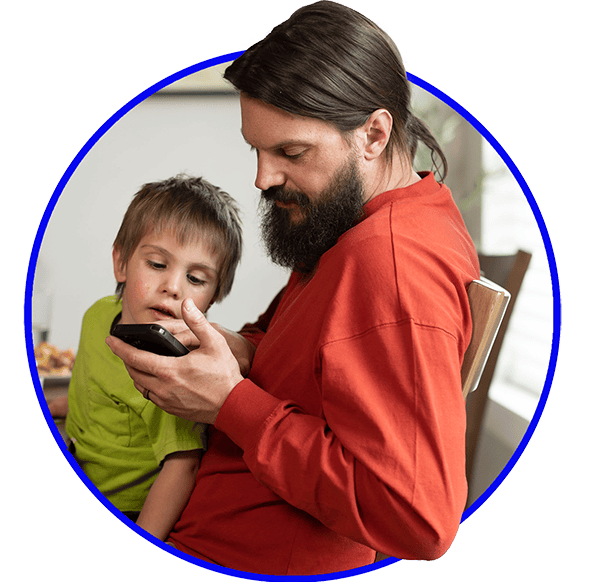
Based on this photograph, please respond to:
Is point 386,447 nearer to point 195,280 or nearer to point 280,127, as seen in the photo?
point 280,127

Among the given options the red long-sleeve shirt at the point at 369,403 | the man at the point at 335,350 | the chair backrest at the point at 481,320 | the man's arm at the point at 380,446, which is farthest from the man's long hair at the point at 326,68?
the man's arm at the point at 380,446

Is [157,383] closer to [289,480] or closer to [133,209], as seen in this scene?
[289,480]

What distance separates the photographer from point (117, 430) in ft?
5.24

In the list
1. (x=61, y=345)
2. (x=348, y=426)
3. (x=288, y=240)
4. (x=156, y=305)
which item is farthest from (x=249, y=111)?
(x=61, y=345)

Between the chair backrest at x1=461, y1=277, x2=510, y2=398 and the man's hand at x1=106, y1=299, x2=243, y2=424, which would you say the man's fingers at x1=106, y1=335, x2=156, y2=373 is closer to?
the man's hand at x1=106, y1=299, x2=243, y2=424

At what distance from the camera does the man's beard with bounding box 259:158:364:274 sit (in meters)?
1.26

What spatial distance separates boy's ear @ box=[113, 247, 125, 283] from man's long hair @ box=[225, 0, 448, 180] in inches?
26.9

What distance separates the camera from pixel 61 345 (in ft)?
5.75

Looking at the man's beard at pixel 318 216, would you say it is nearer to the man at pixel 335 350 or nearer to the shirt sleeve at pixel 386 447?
the man at pixel 335 350

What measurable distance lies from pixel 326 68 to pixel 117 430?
44.4 inches

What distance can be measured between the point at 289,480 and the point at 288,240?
0.57m

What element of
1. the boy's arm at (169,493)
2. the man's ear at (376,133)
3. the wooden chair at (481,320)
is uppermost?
the man's ear at (376,133)

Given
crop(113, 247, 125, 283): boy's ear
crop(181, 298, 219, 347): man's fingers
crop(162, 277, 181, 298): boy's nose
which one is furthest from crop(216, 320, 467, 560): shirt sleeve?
crop(113, 247, 125, 283): boy's ear

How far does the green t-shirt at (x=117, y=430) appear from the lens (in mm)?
1491
